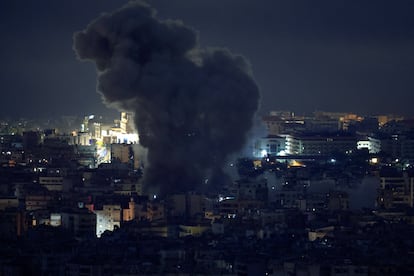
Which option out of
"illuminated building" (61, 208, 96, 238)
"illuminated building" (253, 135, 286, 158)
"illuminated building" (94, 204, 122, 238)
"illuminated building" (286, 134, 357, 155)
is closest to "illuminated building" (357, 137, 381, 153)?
"illuminated building" (286, 134, 357, 155)

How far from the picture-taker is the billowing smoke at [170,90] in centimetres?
4628

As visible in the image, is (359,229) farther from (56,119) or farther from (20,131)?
(56,119)

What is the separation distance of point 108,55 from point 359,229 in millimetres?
13309

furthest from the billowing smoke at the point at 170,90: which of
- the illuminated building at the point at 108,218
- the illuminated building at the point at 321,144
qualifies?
the illuminated building at the point at 321,144

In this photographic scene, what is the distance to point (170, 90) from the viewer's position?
4741 cm

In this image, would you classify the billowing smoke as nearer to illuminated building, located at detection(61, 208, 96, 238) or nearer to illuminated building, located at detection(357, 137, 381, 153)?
illuminated building, located at detection(61, 208, 96, 238)

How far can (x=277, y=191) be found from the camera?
45156 mm

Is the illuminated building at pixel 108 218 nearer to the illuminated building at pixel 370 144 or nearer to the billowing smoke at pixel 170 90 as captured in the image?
the billowing smoke at pixel 170 90

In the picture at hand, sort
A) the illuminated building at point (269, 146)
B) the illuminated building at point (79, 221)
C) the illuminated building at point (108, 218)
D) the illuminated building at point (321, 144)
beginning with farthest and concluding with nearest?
the illuminated building at point (321, 144) < the illuminated building at point (269, 146) < the illuminated building at point (108, 218) < the illuminated building at point (79, 221)

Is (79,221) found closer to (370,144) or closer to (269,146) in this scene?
(269,146)

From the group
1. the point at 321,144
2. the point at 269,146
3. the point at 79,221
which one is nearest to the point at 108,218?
the point at 79,221

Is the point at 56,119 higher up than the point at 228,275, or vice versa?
the point at 56,119

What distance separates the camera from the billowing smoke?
46.3 metres

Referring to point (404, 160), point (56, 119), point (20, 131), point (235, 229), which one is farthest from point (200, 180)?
point (56, 119)
